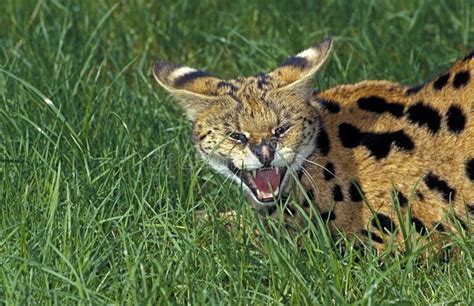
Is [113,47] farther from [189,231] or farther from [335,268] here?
[335,268]

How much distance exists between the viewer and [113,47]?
21.9ft

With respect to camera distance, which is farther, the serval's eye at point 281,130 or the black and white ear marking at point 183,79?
the black and white ear marking at point 183,79

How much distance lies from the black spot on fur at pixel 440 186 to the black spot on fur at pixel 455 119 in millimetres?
196

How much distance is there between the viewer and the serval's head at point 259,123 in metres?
4.67

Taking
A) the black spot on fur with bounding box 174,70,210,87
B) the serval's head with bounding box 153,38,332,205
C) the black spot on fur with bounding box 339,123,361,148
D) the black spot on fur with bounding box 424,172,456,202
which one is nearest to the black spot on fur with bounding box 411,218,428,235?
the black spot on fur with bounding box 424,172,456,202

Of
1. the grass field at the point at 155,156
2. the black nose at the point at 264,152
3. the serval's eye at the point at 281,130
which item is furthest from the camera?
the serval's eye at the point at 281,130

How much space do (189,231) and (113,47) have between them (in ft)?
7.54

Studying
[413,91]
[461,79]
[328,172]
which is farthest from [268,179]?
[461,79]

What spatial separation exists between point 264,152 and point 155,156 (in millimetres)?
794

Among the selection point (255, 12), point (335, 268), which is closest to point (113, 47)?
point (255, 12)

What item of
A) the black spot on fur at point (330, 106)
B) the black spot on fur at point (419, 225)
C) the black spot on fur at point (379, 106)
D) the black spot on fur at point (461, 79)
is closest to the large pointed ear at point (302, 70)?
the black spot on fur at point (330, 106)

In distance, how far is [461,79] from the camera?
493cm

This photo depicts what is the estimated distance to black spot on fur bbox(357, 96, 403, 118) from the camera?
16.3 feet

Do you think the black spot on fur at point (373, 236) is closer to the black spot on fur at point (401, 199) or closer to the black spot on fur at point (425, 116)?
the black spot on fur at point (401, 199)
